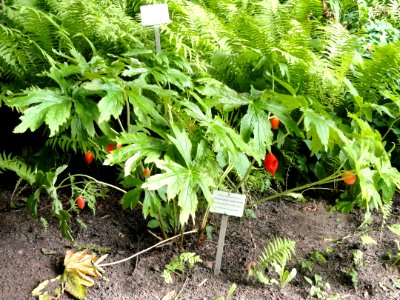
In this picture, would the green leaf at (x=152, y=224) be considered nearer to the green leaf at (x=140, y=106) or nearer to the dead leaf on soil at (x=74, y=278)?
the dead leaf on soil at (x=74, y=278)

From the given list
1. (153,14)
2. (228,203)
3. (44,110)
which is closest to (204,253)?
(228,203)

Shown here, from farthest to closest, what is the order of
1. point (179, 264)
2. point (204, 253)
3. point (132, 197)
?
point (204, 253) → point (179, 264) → point (132, 197)

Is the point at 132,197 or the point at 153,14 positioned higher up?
the point at 153,14

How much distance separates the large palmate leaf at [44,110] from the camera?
1442 millimetres

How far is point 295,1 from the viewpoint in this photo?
2.84 m

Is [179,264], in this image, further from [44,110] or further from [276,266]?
[44,110]

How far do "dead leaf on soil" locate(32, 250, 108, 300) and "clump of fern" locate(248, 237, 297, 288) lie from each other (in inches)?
27.6

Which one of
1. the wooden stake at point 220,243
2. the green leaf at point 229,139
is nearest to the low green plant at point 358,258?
the wooden stake at point 220,243

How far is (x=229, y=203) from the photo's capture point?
5.87 feet

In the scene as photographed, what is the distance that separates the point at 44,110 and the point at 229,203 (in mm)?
804

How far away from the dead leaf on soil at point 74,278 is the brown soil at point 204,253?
0.04 meters

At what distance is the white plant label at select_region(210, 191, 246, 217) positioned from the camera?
1781mm

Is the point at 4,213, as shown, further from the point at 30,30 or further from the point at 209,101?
the point at 209,101

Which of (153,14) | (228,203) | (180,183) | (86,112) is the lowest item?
(228,203)
